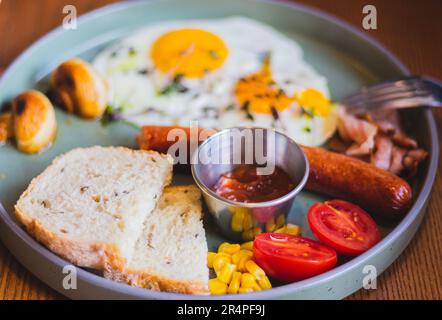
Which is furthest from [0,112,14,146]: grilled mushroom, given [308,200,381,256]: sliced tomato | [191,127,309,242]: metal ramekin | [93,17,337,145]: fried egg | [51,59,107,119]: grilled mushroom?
[308,200,381,256]: sliced tomato

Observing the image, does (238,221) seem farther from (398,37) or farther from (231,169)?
(398,37)

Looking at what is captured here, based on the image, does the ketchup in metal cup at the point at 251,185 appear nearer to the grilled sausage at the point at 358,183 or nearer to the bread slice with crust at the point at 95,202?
the grilled sausage at the point at 358,183

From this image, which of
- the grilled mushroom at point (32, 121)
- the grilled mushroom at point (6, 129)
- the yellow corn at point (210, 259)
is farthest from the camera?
the grilled mushroom at point (6, 129)

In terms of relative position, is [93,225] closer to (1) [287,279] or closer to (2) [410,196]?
(1) [287,279]

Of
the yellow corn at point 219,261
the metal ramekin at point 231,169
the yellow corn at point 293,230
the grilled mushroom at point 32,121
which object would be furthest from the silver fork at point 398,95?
the grilled mushroom at point 32,121

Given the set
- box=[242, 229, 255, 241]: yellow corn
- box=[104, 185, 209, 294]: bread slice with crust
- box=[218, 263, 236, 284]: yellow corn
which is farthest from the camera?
box=[242, 229, 255, 241]: yellow corn

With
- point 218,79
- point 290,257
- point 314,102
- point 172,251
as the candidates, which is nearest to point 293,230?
point 290,257

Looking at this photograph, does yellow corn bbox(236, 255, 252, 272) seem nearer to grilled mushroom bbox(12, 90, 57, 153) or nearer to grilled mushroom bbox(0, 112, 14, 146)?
Answer: grilled mushroom bbox(12, 90, 57, 153)
